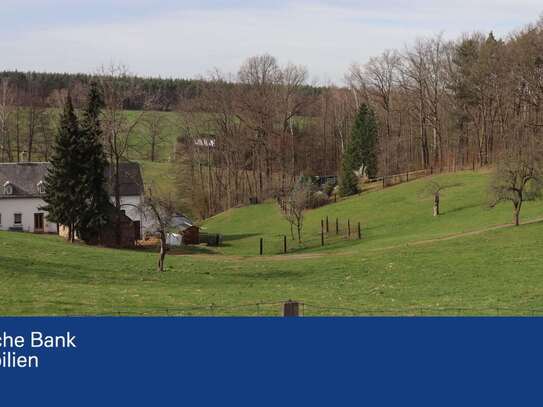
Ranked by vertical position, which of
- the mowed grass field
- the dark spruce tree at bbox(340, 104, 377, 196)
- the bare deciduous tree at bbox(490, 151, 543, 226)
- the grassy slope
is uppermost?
the dark spruce tree at bbox(340, 104, 377, 196)

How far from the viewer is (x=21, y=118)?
353 feet

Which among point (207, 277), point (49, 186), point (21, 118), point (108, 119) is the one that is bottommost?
point (207, 277)

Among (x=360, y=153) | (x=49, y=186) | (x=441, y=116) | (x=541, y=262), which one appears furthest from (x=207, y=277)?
(x=441, y=116)

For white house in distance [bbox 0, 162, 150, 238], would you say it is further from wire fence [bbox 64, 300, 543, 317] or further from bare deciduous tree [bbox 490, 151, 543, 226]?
wire fence [bbox 64, 300, 543, 317]

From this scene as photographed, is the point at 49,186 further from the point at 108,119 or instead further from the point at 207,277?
the point at 207,277

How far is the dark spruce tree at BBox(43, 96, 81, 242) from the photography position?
49500mm

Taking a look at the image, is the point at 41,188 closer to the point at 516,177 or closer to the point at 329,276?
the point at 329,276

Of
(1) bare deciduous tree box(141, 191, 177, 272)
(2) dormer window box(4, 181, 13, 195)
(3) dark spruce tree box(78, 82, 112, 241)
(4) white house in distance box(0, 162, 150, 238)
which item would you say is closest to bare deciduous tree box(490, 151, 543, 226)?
(1) bare deciduous tree box(141, 191, 177, 272)

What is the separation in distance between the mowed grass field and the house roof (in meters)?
12.5

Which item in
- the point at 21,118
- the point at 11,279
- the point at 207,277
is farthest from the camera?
the point at 21,118

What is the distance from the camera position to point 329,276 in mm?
31828

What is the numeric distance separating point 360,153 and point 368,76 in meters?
20.1

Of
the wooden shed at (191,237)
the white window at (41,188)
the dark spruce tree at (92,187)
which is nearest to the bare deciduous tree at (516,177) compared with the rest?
the wooden shed at (191,237)

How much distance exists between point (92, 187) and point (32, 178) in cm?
1328
